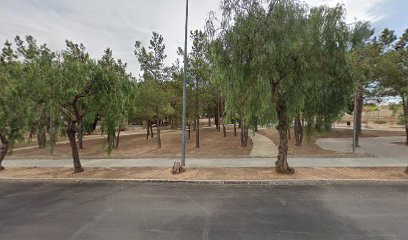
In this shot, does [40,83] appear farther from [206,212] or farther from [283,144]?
[283,144]

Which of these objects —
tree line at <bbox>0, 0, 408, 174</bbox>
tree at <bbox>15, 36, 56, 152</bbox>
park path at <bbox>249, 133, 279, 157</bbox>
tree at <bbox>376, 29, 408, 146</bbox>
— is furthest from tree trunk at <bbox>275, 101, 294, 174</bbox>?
tree at <bbox>15, 36, 56, 152</bbox>

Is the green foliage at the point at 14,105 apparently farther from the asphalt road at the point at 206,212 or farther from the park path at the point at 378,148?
the park path at the point at 378,148

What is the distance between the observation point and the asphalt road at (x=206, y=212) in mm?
5352

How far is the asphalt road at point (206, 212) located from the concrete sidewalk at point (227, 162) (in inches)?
132

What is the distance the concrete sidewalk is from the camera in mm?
11930

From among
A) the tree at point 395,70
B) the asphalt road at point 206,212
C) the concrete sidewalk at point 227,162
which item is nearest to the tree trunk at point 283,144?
the asphalt road at point 206,212

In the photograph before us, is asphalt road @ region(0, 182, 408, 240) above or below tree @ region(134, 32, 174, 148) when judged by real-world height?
below

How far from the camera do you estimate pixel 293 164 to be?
12070mm

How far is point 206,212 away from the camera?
6.58 m

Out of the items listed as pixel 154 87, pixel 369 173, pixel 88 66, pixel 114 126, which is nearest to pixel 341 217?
pixel 369 173

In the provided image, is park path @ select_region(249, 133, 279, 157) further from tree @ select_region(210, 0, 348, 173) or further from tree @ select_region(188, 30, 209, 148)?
tree @ select_region(188, 30, 209, 148)

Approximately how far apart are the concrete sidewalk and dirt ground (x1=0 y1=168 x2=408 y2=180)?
956 mm

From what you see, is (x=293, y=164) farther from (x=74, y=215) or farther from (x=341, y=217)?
(x=74, y=215)

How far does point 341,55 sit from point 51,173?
1486 centimetres
